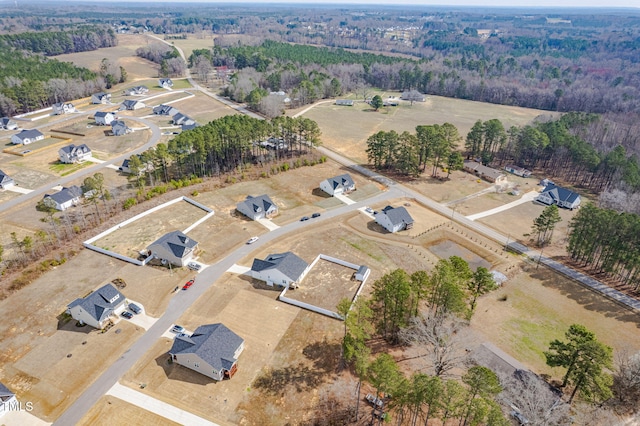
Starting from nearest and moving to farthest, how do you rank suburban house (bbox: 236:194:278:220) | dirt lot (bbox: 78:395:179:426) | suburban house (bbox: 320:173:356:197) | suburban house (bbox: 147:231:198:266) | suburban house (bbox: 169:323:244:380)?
dirt lot (bbox: 78:395:179:426) → suburban house (bbox: 169:323:244:380) → suburban house (bbox: 147:231:198:266) → suburban house (bbox: 236:194:278:220) → suburban house (bbox: 320:173:356:197)

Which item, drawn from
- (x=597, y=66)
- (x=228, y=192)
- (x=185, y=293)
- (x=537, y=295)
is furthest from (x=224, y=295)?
(x=597, y=66)

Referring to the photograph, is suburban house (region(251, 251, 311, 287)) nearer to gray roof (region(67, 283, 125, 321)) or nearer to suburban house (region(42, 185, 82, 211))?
gray roof (region(67, 283, 125, 321))

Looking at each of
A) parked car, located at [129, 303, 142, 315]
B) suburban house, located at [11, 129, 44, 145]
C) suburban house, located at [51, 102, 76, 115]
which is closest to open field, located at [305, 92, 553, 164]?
parked car, located at [129, 303, 142, 315]

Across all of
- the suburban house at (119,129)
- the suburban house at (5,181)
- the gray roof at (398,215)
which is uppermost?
the gray roof at (398,215)

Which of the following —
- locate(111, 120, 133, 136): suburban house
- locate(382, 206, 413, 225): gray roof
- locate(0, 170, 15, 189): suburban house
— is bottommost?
locate(0, 170, 15, 189): suburban house

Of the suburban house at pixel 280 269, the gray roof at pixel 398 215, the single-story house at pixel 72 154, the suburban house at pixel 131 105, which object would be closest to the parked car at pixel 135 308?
the suburban house at pixel 280 269

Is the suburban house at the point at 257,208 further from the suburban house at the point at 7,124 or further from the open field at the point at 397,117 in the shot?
the suburban house at the point at 7,124
